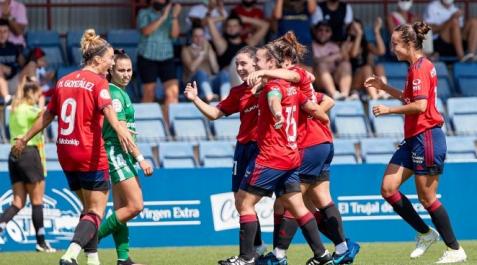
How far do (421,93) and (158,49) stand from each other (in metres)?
7.65

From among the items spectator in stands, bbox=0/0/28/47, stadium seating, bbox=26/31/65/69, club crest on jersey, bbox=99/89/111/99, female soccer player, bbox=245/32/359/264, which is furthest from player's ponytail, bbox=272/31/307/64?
stadium seating, bbox=26/31/65/69

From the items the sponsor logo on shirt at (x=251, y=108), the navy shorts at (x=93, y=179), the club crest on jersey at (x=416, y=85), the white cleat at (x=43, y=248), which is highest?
the club crest on jersey at (x=416, y=85)

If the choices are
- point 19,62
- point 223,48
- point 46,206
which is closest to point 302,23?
point 223,48

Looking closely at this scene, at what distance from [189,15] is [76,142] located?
356 inches

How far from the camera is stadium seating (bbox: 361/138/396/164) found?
56.6 feet

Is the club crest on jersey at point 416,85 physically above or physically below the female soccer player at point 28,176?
above

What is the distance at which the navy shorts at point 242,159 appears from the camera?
11.1 m

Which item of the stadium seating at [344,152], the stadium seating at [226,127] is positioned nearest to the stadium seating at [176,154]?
the stadium seating at [226,127]

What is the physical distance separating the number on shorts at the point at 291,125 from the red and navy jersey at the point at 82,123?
1515 millimetres

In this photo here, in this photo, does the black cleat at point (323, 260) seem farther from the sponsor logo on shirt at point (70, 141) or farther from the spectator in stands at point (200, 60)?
the spectator in stands at point (200, 60)

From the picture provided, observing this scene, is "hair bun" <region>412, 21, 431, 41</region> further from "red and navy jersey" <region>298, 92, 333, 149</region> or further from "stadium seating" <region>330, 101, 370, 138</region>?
"stadium seating" <region>330, 101, 370, 138</region>

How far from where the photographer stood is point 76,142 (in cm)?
1036

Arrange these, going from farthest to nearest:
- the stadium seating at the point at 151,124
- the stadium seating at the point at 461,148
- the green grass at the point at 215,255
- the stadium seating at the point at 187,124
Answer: the stadium seating at the point at 187,124, the stadium seating at the point at 151,124, the stadium seating at the point at 461,148, the green grass at the point at 215,255

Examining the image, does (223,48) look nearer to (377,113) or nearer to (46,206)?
(46,206)
